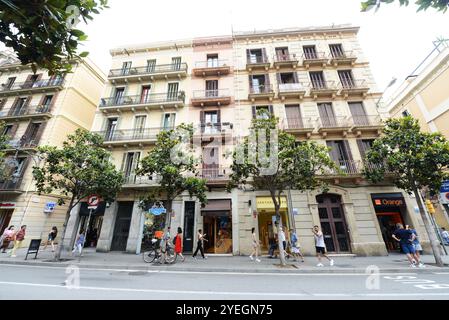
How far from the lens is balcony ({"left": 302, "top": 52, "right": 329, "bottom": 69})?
17.8 m

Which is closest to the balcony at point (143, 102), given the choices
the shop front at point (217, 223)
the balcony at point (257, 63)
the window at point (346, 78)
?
the balcony at point (257, 63)

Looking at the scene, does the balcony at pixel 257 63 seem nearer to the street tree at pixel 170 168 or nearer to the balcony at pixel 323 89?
the balcony at pixel 323 89

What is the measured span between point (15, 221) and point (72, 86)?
13.3 meters

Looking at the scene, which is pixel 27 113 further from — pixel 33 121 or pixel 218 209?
pixel 218 209

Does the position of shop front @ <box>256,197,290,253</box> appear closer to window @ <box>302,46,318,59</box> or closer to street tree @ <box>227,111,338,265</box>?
street tree @ <box>227,111,338,265</box>

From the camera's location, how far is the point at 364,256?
41.9ft

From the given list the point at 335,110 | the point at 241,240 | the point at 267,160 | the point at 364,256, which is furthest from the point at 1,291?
the point at 335,110

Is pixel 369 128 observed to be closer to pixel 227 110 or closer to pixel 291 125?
pixel 291 125

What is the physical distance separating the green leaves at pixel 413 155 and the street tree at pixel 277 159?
3329 millimetres

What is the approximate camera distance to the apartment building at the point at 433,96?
1777 centimetres

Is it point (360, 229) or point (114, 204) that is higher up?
point (114, 204)

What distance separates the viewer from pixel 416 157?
1030 centimetres

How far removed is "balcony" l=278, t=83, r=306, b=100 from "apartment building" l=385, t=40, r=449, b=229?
7224 millimetres

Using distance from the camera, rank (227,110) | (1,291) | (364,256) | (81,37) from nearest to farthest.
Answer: (81,37)
(1,291)
(364,256)
(227,110)
